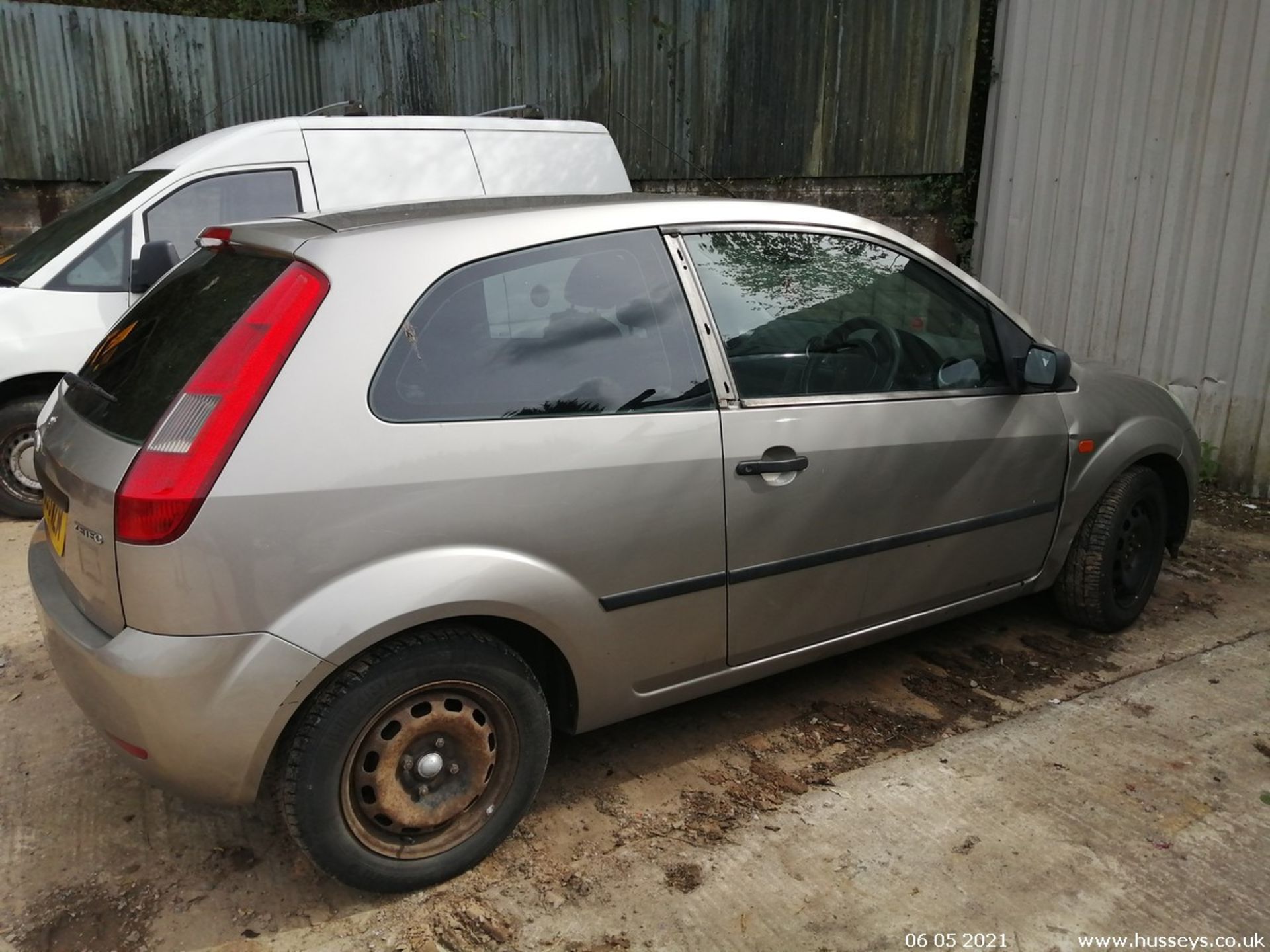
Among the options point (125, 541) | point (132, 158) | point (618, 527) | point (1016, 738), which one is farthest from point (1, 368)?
point (132, 158)

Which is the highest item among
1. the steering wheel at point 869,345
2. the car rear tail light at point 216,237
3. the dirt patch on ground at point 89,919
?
the car rear tail light at point 216,237

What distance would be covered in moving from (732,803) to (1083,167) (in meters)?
5.26

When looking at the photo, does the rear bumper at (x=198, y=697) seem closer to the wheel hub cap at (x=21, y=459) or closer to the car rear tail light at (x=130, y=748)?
the car rear tail light at (x=130, y=748)

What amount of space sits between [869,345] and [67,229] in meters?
4.83

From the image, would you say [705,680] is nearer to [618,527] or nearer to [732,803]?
[732,803]

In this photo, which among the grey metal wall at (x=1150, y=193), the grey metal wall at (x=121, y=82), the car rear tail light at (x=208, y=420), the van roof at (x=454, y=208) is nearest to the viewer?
the car rear tail light at (x=208, y=420)

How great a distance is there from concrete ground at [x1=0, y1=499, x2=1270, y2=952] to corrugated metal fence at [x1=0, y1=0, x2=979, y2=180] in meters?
5.06

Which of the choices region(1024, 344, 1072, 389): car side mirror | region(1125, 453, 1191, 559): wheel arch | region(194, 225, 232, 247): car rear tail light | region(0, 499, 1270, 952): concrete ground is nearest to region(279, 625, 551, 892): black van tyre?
region(0, 499, 1270, 952): concrete ground

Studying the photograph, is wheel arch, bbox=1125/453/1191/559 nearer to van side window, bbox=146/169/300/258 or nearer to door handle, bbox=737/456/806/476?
door handle, bbox=737/456/806/476

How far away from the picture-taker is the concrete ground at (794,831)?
8.21ft

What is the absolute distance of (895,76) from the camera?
7551 mm

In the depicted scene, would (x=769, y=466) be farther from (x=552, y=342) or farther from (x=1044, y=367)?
(x=1044, y=367)

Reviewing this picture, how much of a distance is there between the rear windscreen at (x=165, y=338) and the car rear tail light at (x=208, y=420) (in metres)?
0.07

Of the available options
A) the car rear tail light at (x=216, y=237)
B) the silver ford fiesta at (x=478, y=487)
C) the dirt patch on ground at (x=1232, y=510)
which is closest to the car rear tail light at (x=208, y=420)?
the silver ford fiesta at (x=478, y=487)
